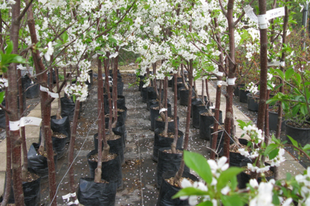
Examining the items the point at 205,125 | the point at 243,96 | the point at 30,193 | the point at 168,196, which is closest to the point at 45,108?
the point at 30,193

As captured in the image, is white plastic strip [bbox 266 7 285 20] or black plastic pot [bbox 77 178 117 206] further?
black plastic pot [bbox 77 178 117 206]

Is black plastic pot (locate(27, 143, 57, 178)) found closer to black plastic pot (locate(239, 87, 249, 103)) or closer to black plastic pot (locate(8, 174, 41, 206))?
black plastic pot (locate(8, 174, 41, 206))

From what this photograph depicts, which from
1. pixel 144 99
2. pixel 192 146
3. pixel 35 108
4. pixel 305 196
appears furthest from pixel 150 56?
pixel 35 108

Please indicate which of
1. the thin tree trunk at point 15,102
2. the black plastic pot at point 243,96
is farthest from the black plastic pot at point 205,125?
the thin tree trunk at point 15,102

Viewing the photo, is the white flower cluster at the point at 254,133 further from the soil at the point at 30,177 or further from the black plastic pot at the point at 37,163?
the black plastic pot at the point at 37,163

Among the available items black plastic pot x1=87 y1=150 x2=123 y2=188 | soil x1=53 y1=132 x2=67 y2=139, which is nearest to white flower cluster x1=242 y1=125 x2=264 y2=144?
black plastic pot x1=87 y1=150 x2=123 y2=188

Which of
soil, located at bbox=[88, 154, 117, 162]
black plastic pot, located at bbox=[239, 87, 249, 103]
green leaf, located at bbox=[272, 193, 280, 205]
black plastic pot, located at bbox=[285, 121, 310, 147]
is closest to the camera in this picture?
green leaf, located at bbox=[272, 193, 280, 205]

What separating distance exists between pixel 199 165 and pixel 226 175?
0.07 m

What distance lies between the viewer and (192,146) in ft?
13.6

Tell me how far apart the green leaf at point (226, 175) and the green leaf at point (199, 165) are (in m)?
0.02

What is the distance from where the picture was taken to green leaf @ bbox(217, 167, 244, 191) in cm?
56

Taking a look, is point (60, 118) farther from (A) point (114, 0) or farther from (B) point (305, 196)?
(B) point (305, 196)

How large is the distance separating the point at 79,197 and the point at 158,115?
2416mm

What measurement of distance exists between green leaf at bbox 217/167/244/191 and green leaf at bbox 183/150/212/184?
2 centimetres
